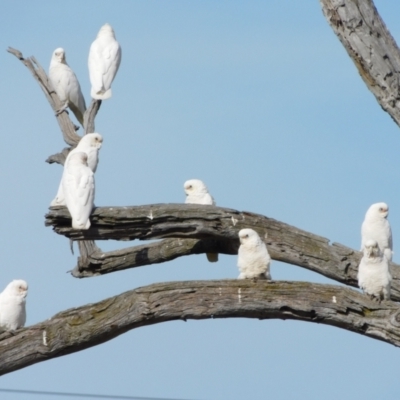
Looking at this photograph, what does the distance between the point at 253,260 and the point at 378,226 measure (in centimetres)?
184

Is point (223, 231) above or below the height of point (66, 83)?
below

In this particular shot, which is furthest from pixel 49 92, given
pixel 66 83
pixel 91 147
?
pixel 91 147

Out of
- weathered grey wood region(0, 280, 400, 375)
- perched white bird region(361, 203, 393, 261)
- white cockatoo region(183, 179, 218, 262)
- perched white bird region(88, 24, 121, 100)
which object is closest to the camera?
weathered grey wood region(0, 280, 400, 375)

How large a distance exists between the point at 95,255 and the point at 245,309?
2.89 metres

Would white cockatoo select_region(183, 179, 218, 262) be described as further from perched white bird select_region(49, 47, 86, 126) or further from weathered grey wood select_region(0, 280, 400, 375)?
weathered grey wood select_region(0, 280, 400, 375)

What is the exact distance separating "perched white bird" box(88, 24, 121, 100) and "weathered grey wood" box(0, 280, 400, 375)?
448 centimetres

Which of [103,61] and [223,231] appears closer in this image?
[223,231]

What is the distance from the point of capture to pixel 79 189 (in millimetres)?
7750

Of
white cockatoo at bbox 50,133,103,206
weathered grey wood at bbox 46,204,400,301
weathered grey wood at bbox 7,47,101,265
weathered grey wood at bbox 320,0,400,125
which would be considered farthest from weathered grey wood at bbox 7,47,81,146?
weathered grey wood at bbox 320,0,400,125

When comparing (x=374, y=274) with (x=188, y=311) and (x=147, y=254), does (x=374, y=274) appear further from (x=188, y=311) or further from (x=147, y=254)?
(x=147, y=254)

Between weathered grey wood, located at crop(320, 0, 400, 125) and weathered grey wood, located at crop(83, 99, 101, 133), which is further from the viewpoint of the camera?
weathered grey wood, located at crop(83, 99, 101, 133)

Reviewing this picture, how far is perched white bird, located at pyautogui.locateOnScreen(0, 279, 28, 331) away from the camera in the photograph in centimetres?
762

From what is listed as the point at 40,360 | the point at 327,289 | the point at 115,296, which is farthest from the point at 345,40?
the point at 40,360

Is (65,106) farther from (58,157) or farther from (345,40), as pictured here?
(345,40)
